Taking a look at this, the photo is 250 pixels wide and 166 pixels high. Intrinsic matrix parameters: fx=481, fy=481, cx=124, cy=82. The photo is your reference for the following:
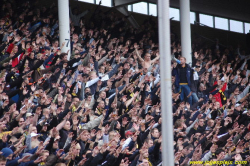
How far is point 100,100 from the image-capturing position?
947 centimetres

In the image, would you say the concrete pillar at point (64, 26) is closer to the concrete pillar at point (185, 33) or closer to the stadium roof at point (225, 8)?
the concrete pillar at point (185, 33)

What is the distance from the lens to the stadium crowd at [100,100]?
7305 millimetres

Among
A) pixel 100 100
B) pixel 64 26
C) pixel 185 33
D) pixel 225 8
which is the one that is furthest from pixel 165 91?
pixel 225 8

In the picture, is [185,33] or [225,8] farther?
[225,8]

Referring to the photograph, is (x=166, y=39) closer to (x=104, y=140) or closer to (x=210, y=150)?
(x=104, y=140)

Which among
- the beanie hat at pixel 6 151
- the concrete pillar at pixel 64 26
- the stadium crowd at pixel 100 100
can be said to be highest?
the concrete pillar at pixel 64 26

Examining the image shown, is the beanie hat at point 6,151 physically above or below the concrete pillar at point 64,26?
below

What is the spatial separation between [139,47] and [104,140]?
644 centimetres

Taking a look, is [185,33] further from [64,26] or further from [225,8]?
[225,8]

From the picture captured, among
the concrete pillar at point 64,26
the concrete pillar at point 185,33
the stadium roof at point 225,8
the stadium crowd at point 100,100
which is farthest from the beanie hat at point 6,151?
the stadium roof at point 225,8

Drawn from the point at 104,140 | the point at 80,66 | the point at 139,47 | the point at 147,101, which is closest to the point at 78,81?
the point at 80,66

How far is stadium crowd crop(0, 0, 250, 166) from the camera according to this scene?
7305 mm

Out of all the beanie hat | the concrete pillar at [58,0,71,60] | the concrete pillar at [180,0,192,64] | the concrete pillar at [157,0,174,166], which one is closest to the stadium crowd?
the beanie hat

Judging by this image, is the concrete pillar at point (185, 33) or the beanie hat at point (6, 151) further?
the concrete pillar at point (185, 33)
